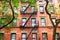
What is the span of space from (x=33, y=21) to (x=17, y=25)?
313 centimetres

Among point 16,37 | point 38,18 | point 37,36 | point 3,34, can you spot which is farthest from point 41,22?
point 3,34

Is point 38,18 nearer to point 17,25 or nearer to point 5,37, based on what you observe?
point 17,25

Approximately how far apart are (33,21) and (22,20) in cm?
209

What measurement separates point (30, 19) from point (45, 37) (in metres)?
4.45

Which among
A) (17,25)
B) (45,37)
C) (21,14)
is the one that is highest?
(21,14)

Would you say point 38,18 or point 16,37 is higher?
point 38,18

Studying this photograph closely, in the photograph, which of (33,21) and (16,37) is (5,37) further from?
(33,21)

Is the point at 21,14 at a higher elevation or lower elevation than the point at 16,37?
higher

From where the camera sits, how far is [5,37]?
30.0 metres

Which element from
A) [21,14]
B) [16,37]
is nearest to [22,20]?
[21,14]

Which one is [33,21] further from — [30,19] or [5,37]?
[5,37]

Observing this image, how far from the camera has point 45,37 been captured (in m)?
30.4

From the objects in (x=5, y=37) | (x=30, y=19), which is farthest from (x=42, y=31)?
(x=5, y=37)

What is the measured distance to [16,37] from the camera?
98.9 feet
